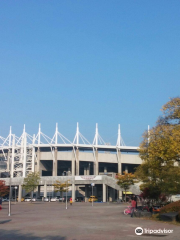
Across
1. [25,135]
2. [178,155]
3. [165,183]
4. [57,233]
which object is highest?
[25,135]

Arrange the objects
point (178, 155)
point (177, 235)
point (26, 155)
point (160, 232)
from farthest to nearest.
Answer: point (26, 155) < point (178, 155) < point (160, 232) < point (177, 235)

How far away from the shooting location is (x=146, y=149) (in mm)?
21703

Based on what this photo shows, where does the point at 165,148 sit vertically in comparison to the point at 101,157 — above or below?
below

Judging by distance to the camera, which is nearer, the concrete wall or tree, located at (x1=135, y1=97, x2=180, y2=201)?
tree, located at (x1=135, y1=97, x2=180, y2=201)

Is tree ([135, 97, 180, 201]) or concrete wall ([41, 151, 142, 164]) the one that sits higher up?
concrete wall ([41, 151, 142, 164])

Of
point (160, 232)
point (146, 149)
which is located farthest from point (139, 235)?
point (146, 149)

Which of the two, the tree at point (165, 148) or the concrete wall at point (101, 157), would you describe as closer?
the tree at point (165, 148)

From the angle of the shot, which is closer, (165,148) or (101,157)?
(165,148)

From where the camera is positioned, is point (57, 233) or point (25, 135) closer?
point (57, 233)

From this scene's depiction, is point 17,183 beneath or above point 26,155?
beneath

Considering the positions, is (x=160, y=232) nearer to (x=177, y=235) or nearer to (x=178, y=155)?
(x=177, y=235)

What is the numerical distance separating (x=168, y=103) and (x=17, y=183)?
209ft

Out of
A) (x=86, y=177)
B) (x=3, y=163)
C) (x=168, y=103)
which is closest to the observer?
(x=168, y=103)

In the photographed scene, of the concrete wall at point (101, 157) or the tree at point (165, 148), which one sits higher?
the concrete wall at point (101, 157)
